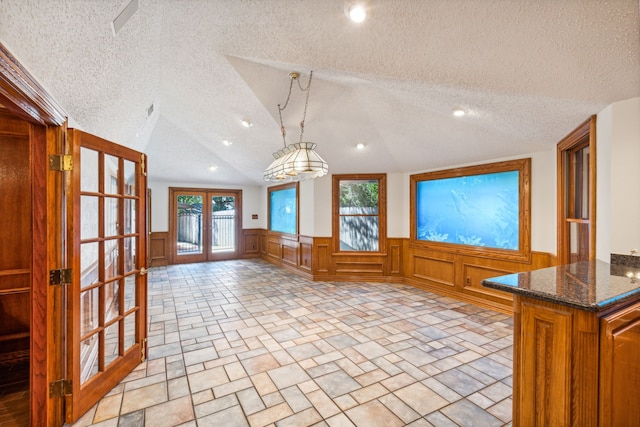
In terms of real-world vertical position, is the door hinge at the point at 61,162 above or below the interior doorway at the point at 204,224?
above

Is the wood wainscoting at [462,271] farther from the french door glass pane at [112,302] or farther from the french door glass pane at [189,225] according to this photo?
the french door glass pane at [189,225]

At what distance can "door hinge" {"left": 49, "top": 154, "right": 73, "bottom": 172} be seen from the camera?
1837mm

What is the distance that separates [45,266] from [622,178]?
3919 millimetres

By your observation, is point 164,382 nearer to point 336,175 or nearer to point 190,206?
point 336,175

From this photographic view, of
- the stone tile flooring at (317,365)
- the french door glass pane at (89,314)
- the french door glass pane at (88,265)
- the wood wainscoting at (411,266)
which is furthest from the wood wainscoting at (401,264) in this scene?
the french door glass pane at (89,314)

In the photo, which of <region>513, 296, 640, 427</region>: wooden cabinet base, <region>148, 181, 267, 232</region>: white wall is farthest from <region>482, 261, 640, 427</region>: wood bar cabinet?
<region>148, 181, 267, 232</region>: white wall

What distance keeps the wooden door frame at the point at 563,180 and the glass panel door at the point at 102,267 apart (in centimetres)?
383

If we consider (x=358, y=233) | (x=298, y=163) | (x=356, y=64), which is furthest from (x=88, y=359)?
(x=358, y=233)

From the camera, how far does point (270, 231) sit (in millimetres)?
7957

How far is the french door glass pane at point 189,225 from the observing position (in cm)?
768

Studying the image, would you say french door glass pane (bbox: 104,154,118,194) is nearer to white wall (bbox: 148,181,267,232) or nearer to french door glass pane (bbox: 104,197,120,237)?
french door glass pane (bbox: 104,197,120,237)

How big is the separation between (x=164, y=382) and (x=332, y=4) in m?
3.08

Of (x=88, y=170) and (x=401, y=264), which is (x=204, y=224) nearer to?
(x=401, y=264)

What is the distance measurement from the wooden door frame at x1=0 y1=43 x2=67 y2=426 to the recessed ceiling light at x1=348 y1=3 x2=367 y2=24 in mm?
1908
